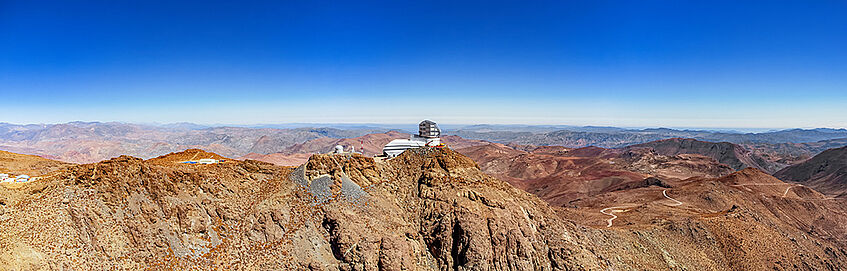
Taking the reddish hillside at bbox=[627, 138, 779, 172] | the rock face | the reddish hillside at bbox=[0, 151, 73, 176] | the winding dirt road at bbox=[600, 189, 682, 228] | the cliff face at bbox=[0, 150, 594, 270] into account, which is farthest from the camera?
the reddish hillside at bbox=[627, 138, 779, 172]

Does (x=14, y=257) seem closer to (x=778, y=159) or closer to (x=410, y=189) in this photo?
(x=410, y=189)

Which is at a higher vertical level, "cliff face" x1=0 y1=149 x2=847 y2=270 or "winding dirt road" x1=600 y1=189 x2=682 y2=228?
"cliff face" x1=0 y1=149 x2=847 y2=270

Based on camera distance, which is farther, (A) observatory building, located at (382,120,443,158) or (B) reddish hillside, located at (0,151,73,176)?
(B) reddish hillside, located at (0,151,73,176)

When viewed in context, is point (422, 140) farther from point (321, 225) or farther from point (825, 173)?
point (825, 173)

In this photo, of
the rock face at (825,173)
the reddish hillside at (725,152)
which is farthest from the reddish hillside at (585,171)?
the reddish hillside at (725,152)

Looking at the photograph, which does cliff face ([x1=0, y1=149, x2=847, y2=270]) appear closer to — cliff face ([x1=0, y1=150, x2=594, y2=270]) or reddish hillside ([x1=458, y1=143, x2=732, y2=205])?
cliff face ([x1=0, y1=150, x2=594, y2=270])

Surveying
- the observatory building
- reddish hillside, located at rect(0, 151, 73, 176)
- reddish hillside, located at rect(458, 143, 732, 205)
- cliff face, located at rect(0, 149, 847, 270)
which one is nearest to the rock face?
reddish hillside, located at rect(458, 143, 732, 205)

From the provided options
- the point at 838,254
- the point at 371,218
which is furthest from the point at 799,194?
the point at 371,218
